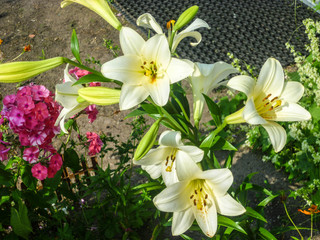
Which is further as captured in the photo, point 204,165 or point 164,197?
point 204,165

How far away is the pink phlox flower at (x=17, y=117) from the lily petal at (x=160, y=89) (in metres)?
0.60

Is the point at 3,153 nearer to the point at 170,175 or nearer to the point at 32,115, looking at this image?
the point at 32,115

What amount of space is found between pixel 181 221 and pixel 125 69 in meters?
0.53

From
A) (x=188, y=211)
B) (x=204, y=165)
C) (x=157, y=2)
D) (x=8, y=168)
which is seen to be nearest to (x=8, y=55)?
(x=157, y=2)

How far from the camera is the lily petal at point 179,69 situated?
1.14m

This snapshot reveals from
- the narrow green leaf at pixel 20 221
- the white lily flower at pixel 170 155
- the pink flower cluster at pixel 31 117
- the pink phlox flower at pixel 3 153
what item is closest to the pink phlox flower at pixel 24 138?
the pink flower cluster at pixel 31 117

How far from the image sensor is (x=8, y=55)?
11.7 ft

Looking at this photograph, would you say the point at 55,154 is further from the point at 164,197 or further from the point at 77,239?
the point at 164,197

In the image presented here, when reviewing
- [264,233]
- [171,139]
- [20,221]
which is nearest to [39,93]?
[20,221]

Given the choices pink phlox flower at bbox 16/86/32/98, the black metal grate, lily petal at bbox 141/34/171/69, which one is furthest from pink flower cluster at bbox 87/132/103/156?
the black metal grate

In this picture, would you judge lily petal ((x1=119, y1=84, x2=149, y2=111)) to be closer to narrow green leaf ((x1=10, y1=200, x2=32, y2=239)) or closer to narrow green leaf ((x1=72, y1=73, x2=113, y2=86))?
narrow green leaf ((x1=72, y1=73, x2=113, y2=86))

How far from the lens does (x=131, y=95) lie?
115cm

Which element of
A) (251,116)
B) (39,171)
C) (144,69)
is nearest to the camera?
(251,116)

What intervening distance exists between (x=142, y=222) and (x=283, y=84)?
45.6 inches
